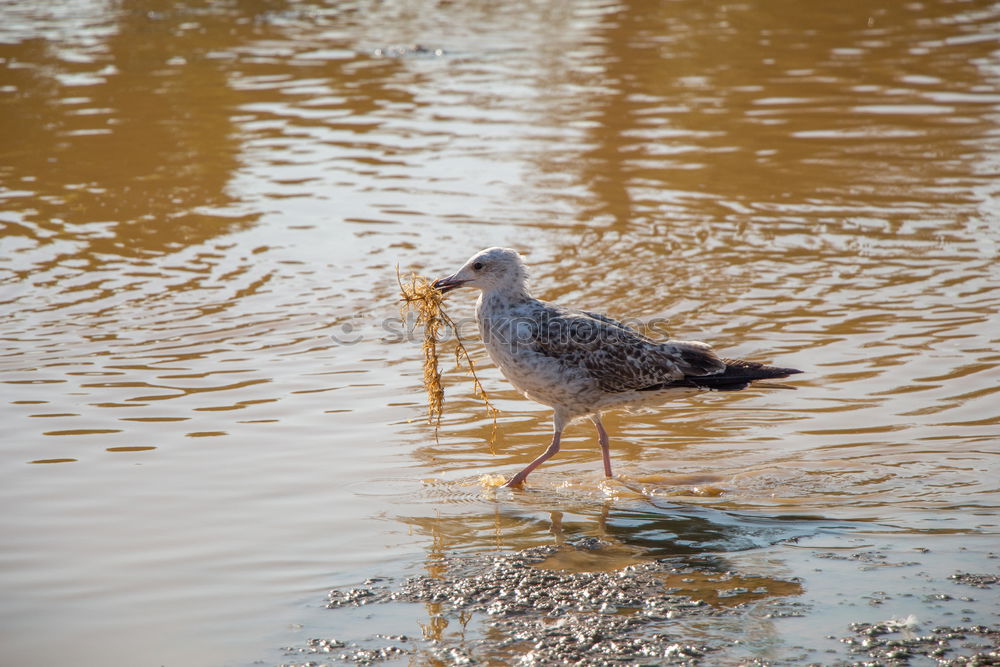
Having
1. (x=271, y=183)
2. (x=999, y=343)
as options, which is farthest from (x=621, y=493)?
(x=271, y=183)

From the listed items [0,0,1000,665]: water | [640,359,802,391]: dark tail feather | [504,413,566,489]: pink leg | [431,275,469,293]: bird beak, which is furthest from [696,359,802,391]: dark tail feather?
[431,275,469,293]: bird beak

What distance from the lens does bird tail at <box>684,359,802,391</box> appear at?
23.3 feet

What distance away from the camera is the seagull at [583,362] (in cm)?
714

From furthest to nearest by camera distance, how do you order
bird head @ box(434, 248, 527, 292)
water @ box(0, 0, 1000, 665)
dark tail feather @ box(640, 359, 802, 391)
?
bird head @ box(434, 248, 527, 292) → dark tail feather @ box(640, 359, 802, 391) → water @ box(0, 0, 1000, 665)

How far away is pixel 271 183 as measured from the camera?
45.6 feet

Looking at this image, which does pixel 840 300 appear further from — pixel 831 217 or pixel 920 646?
pixel 920 646

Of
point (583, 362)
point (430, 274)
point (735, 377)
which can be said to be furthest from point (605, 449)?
point (430, 274)

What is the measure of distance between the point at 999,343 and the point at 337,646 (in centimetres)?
628

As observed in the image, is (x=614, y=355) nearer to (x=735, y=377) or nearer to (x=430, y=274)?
(x=735, y=377)

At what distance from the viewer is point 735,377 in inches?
280

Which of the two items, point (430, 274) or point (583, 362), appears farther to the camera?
point (430, 274)

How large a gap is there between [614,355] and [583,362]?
0.74 feet

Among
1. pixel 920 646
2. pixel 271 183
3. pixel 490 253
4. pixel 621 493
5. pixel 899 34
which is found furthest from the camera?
pixel 899 34

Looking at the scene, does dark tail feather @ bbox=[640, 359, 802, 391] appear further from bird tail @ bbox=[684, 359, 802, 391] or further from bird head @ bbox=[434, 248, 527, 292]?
bird head @ bbox=[434, 248, 527, 292]
